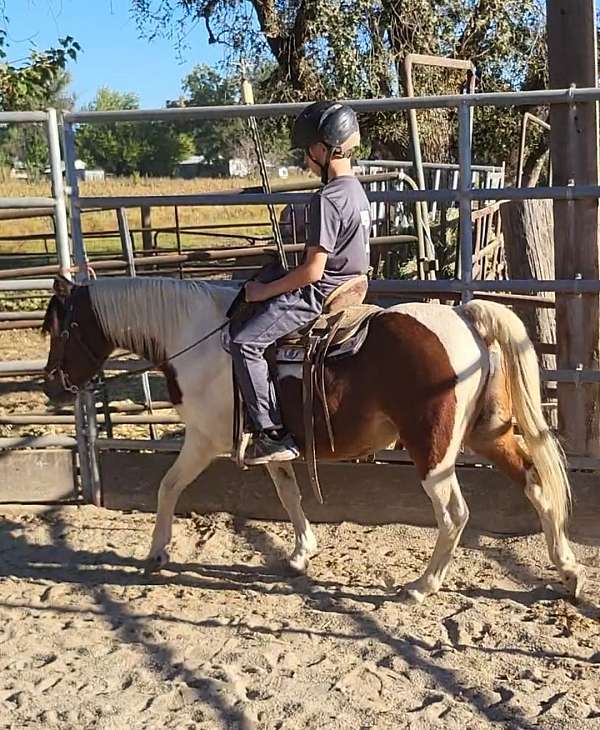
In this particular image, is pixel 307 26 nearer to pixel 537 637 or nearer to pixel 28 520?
pixel 28 520

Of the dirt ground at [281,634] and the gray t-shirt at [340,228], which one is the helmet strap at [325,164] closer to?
the gray t-shirt at [340,228]

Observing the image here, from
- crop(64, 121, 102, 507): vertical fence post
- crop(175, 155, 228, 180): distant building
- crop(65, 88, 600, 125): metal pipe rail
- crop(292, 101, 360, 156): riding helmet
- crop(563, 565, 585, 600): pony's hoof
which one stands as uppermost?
crop(175, 155, 228, 180): distant building

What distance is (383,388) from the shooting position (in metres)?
3.95

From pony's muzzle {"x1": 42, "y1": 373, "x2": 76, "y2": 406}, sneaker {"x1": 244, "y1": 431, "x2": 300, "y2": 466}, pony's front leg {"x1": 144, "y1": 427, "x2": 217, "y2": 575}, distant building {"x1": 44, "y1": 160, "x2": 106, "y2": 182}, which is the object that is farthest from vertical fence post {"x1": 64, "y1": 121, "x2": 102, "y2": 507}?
sneaker {"x1": 244, "y1": 431, "x2": 300, "y2": 466}

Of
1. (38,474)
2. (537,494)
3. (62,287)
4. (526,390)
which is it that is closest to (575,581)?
(537,494)

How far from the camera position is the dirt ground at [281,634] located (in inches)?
126

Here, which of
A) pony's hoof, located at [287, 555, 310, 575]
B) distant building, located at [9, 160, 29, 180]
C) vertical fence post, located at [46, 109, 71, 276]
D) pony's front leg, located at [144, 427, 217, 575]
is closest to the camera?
pony's front leg, located at [144, 427, 217, 575]

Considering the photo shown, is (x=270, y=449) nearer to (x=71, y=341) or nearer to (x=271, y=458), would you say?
(x=271, y=458)

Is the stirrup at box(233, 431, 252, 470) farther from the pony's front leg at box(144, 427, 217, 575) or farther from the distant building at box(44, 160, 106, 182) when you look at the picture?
the distant building at box(44, 160, 106, 182)

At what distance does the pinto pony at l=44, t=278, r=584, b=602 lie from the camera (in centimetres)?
387

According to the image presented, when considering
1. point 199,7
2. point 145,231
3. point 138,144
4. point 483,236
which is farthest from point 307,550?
point 138,144

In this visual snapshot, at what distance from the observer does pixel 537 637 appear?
367cm

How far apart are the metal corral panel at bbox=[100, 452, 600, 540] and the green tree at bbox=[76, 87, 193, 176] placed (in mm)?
50883

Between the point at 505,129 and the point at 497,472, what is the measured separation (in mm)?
11018
